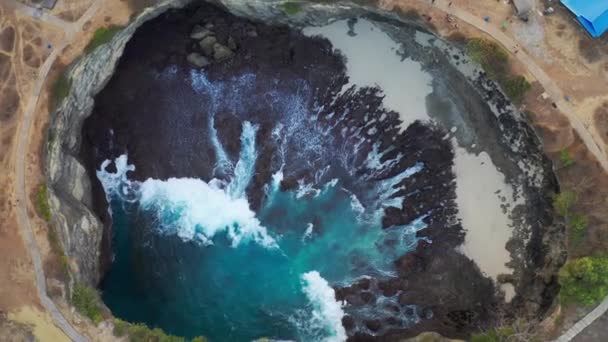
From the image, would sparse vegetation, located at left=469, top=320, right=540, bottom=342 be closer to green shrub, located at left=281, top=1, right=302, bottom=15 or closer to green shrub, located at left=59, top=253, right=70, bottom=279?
green shrub, located at left=281, top=1, right=302, bottom=15

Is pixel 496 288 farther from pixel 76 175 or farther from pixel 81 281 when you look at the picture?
→ pixel 76 175

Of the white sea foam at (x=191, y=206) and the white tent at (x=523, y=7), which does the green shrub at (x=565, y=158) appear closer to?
the white tent at (x=523, y=7)

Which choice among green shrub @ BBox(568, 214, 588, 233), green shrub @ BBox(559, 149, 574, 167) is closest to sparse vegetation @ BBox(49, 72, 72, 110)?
green shrub @ BBox(559, 149, 574, 167)

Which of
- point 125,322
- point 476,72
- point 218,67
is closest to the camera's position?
point 125,322

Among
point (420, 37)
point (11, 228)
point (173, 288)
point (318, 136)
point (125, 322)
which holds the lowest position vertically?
point (125, 322)

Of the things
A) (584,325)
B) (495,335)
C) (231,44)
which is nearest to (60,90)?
(231,44)

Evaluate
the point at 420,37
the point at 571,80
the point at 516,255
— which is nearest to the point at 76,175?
the point at 420,37
